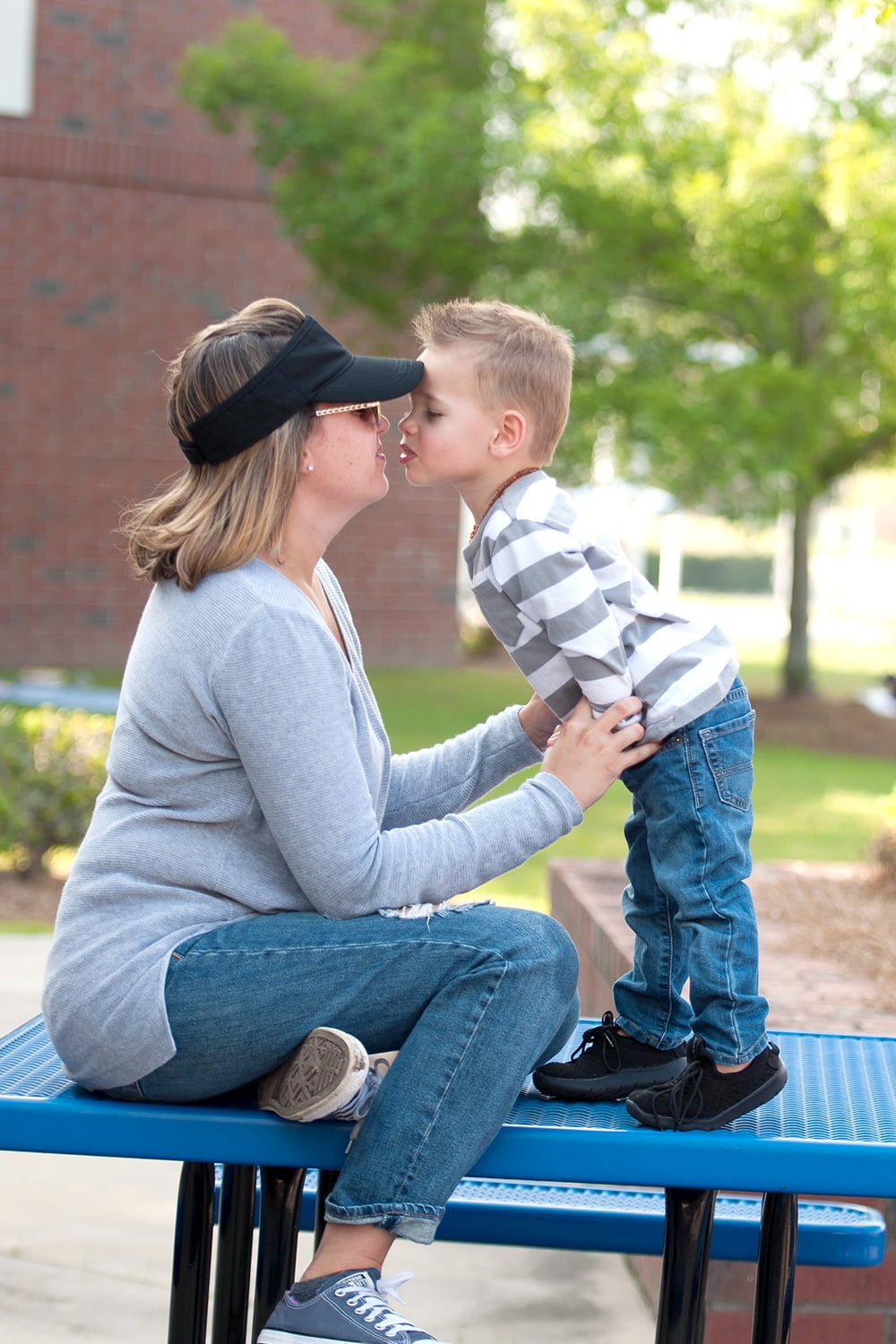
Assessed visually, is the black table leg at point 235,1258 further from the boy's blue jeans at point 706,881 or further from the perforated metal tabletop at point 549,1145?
the boy's blue jeans at point 706,881

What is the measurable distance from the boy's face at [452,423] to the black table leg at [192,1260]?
1.18m

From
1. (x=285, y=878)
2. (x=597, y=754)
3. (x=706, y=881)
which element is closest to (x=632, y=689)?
(x=597, y=754)

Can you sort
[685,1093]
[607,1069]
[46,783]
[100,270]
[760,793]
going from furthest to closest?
[100,270]
[760,793]
[46,783]
[607,1069]
[685,1093]

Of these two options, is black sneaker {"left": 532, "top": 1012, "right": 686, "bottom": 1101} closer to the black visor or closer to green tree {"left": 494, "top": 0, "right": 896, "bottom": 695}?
the black visor

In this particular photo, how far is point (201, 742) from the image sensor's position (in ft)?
6.95

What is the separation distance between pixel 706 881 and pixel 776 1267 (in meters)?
0.59

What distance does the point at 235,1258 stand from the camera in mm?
2494

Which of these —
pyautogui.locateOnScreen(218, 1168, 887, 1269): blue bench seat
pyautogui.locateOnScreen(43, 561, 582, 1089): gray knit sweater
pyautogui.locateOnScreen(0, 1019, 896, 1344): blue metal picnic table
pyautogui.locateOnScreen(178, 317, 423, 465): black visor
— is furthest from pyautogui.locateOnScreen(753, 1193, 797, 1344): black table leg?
pyautogui.locateOnScreen(178, 317, 423, 465): black visor

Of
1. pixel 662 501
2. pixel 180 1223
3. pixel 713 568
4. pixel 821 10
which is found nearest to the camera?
pixel 180 1223

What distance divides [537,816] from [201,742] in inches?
19.9

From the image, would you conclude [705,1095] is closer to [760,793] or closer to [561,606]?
[561,606]

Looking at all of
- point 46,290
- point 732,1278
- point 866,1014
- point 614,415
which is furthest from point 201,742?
point 46,290

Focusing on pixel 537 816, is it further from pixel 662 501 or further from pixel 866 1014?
pixel 662 501

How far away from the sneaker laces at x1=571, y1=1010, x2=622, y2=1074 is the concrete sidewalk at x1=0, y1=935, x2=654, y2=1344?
1113mm
